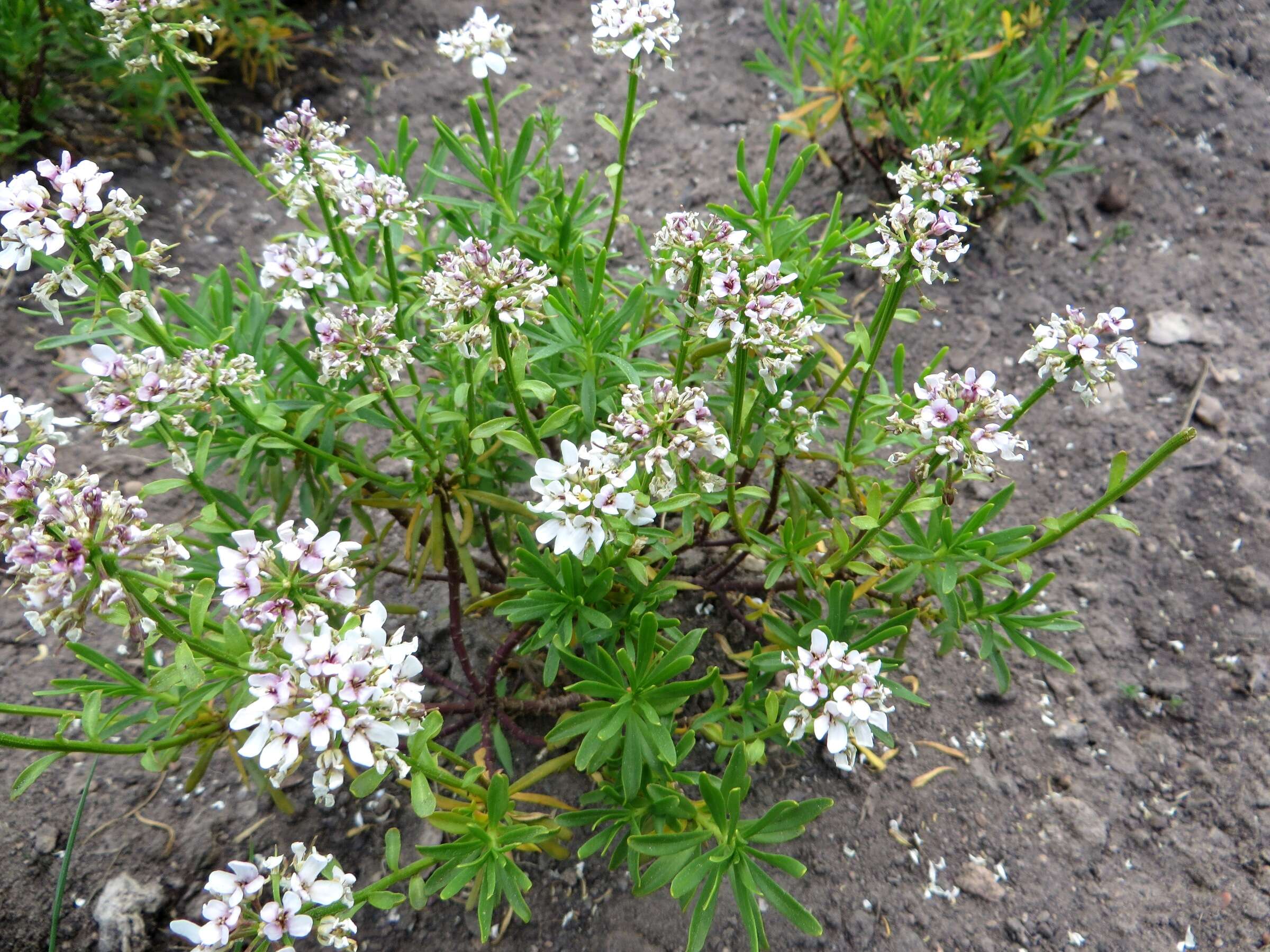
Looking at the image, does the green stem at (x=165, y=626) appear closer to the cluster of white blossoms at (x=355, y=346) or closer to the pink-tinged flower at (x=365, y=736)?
the pink-tinged flower at (x=365, y=736)

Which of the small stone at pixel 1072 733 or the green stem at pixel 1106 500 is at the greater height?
the green stem at pixel 1106 500

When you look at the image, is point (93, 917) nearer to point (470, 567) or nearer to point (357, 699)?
point (470, 567)

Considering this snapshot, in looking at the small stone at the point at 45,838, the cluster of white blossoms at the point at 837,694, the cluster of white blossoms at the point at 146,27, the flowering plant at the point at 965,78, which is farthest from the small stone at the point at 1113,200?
the small stone at the point at 45,838

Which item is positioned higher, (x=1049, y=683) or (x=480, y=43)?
(x=480, y=43)

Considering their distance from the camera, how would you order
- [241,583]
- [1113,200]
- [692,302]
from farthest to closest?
[1113,200], [692,302], [241,583]

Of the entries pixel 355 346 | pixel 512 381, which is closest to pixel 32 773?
pixel 355 346

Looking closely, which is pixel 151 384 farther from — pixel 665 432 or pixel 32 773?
pixel 665 432

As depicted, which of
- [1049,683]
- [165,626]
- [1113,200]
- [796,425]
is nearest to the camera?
[165,626]
